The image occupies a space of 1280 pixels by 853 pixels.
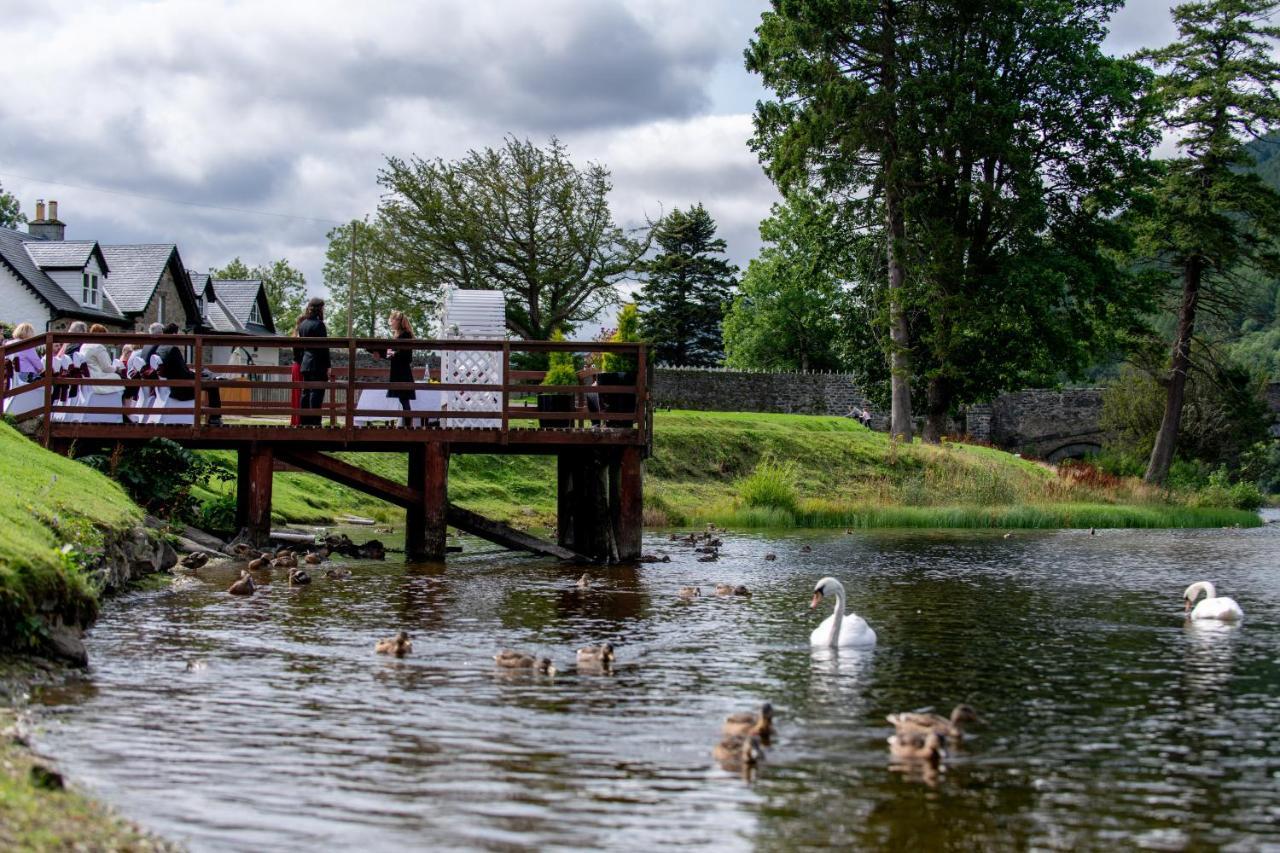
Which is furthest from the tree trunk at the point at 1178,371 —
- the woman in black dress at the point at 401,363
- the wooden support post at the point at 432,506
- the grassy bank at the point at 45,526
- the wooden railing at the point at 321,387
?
the grassy bank at the point at 45,526

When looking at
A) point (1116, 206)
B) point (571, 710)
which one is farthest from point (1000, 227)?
point (571, 710)

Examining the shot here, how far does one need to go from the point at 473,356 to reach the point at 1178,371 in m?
39.7

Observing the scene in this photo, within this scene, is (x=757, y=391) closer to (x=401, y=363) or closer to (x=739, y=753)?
(x=401, y=363)

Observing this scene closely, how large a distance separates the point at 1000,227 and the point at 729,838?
1708 inches

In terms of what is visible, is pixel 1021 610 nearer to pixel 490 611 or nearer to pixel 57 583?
pixel 490 611

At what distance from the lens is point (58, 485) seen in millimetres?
17781

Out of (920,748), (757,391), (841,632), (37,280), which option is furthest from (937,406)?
(920,748)

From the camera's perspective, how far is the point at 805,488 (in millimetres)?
43562

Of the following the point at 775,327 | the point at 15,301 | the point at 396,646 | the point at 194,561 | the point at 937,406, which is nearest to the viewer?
the point at 396,646

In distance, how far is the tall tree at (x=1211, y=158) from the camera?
174ft

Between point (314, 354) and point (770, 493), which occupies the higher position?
point (314, 354)

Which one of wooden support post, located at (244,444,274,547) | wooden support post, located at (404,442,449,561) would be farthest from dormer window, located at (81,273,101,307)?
wooden support post, located at (404,442,449,561)

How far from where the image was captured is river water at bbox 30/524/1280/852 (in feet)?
26.8

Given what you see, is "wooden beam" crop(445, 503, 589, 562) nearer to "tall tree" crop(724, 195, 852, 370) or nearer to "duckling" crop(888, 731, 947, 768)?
"duckling" crop(888, 731, 947, 768)
